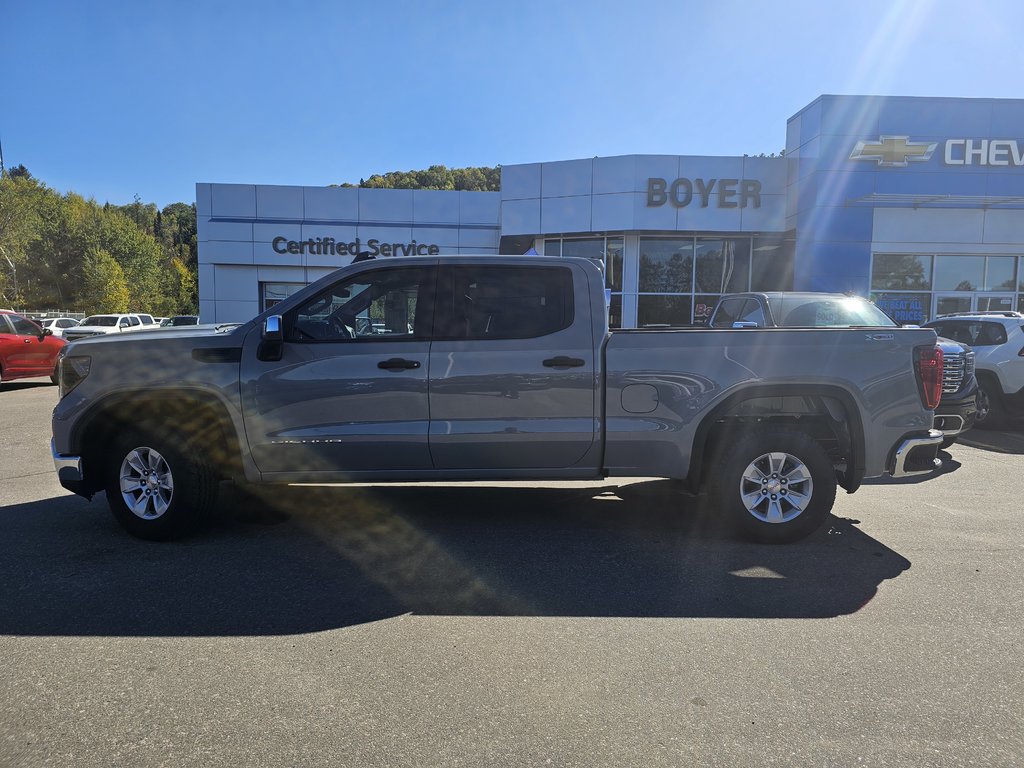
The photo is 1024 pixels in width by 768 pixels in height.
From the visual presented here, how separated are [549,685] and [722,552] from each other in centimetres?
222

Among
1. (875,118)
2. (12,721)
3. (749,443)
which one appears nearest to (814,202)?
(875,118)

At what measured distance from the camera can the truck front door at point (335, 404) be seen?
4.83 metres

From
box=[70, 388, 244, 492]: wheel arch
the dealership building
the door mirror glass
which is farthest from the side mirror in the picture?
the dealership building

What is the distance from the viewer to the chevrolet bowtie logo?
60.1 feet

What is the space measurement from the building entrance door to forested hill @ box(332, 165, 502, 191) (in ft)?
138

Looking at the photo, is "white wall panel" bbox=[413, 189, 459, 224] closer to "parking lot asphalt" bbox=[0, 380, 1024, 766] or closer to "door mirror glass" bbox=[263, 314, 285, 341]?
"parking lot asphalt" bbox=[0, 380, 1024, 766]

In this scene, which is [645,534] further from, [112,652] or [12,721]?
[12,721]

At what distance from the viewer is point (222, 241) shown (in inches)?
1006

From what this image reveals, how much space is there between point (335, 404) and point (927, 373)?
4.18 m

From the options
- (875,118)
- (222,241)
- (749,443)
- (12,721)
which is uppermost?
(875,118)

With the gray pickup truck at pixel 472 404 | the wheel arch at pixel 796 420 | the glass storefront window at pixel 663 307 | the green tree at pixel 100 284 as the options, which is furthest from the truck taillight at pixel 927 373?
the green tree at pixel 100 284

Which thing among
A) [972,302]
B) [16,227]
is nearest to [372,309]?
[972,302]

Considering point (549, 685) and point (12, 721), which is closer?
point (12, 721)

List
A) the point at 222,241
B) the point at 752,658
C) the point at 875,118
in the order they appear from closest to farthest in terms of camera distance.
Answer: the point at 752,658, the point at 875,118, the point at 222,241
